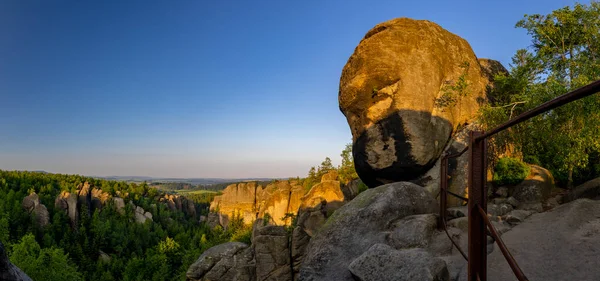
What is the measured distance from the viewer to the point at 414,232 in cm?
1103

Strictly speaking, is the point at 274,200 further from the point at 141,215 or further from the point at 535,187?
the point at 141,215

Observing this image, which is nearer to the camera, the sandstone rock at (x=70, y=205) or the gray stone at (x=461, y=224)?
the gray stone at (x=461, y=224)

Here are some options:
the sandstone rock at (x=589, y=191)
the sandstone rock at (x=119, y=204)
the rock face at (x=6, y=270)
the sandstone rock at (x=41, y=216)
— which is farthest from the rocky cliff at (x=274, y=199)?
the sandstone rock at (x=41, y=216)

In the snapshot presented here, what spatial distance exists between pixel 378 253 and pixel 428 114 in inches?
428

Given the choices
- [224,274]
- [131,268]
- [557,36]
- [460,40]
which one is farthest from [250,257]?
[131,268]

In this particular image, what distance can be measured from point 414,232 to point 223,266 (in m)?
14.9

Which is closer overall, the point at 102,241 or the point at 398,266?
the point at 398,266

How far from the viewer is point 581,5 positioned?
48.8 feet

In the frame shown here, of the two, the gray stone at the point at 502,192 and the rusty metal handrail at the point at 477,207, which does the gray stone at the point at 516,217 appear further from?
the rusty metal handrail at the point at 477,207

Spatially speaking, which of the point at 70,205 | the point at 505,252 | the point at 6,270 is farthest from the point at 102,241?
the point at 505,252

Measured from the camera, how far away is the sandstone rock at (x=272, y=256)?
2139cm

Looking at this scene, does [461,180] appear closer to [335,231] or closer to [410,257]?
[335,231]

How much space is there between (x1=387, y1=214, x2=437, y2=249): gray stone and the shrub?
599 centimetres

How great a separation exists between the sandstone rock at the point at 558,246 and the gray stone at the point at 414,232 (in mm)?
2207
